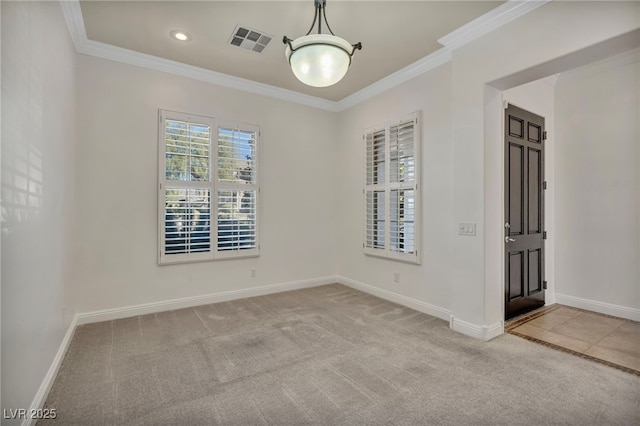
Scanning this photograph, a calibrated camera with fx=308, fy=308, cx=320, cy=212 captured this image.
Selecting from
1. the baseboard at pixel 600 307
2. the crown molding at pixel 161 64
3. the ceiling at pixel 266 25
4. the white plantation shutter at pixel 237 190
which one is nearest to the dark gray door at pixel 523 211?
the baseboard at pixel 600 307

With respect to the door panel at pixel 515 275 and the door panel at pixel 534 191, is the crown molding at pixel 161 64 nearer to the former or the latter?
the door panel at pixel 534 191

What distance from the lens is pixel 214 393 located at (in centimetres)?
215

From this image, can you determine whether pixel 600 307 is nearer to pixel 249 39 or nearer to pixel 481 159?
pixel 481 159

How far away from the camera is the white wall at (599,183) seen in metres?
3.52

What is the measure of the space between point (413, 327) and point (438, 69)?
2970mm

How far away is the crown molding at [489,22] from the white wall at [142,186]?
2.47m

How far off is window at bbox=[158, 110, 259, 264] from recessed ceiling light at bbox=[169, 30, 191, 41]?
93 centimetres

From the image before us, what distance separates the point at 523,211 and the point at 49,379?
15.6ft

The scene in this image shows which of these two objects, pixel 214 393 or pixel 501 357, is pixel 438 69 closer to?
pixel 501 357

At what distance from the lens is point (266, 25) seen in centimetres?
300

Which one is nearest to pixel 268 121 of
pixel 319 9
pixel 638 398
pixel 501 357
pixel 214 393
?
pixel 319 9

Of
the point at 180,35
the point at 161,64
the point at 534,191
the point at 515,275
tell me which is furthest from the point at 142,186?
the point at 534,191

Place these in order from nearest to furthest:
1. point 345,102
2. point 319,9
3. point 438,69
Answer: point 319,9
point 438,69
point 345,102

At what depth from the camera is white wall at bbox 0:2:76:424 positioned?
1.54 m
